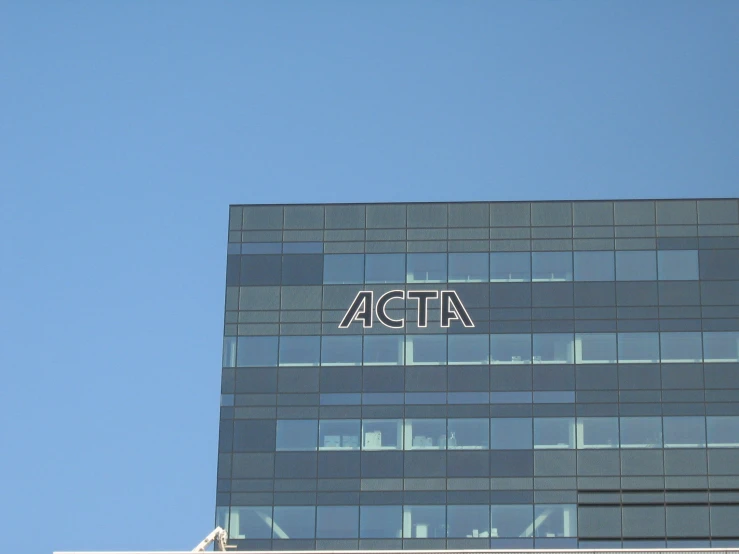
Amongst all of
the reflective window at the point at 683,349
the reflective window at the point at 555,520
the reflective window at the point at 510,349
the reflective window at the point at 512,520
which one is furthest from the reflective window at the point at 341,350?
the reflective window at the point at 683,349

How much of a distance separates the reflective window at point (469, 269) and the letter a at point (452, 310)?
2.70 ft

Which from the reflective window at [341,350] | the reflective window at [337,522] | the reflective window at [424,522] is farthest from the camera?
the reflective window at [341,350]

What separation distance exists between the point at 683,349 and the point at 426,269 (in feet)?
43.3

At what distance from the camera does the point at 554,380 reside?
98.6m

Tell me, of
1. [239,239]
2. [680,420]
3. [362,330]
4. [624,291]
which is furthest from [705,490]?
[239,239]

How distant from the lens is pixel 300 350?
99875 mm

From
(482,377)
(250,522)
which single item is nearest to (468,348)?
(482,377)

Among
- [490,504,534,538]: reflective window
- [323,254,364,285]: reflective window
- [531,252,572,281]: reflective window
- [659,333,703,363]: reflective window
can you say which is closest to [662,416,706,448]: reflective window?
[659,333,703,363]: reflective window

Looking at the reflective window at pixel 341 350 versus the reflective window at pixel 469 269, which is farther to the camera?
the reflective window at pixel 469 269

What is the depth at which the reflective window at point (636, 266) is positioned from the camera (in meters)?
100

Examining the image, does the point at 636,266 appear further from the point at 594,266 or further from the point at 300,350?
the point at 300,350

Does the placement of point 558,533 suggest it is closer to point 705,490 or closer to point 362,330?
point 705,490

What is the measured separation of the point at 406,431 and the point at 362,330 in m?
5.54

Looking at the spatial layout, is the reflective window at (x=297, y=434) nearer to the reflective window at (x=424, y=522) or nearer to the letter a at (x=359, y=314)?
the letter a at (x=359, y=314)
